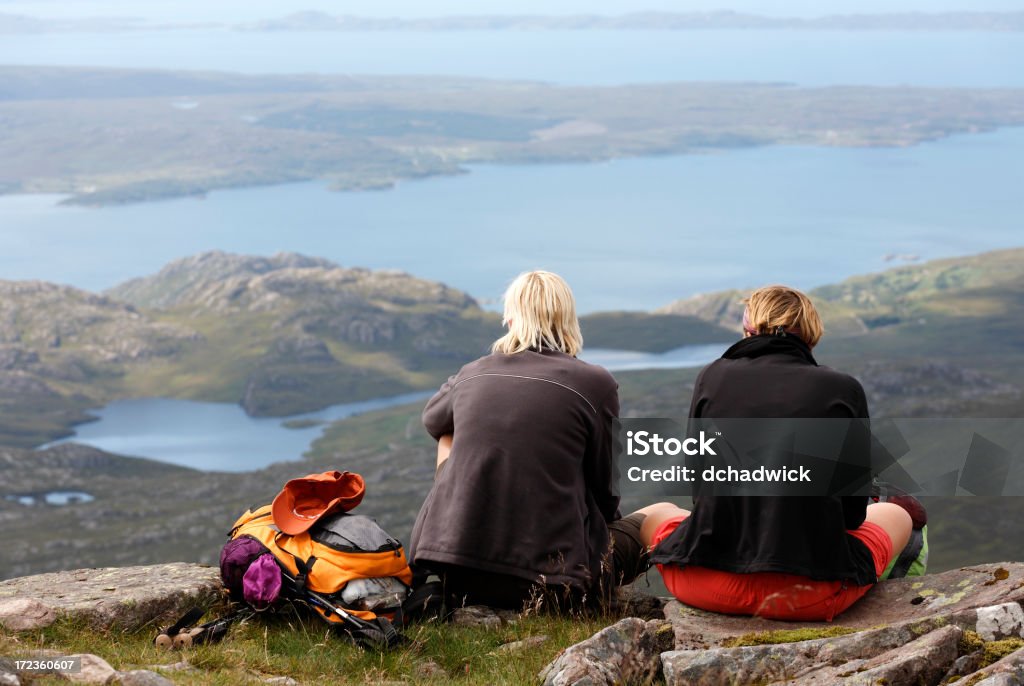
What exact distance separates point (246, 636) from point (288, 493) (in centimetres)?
101

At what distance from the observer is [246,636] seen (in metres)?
6.82

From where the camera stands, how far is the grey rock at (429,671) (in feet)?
20.2

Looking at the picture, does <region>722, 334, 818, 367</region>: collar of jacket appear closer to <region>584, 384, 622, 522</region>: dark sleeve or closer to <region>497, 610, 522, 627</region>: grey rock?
<region>584, 384, 622, 522</region>: dark sleeve

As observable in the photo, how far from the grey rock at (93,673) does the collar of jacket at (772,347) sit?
13.4 ft

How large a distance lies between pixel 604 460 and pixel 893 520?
6.89 ft

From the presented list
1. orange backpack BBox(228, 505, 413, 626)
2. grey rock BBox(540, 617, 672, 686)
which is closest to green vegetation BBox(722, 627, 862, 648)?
grey rock BBox(540, 617, 672, 686)

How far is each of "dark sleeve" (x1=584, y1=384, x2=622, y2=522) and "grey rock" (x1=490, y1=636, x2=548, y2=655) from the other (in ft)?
4.02

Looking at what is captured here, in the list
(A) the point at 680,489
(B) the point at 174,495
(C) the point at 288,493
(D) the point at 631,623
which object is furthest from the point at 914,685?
(B) the point at 174,495

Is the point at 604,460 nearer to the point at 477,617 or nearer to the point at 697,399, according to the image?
the point at 697,399

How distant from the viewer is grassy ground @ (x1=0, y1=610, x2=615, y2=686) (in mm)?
5988

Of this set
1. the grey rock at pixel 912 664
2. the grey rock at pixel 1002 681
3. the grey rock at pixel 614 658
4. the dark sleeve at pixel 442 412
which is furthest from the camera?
the dark sleeve at pixel 442 412

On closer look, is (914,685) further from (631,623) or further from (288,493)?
(288,493)

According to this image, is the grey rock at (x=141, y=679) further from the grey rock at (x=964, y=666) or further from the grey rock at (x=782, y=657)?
the grey rock at (x=964, y=666)

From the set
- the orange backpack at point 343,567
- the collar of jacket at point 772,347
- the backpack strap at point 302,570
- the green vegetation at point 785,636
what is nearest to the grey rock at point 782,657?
the green vegetation at point 785,636
